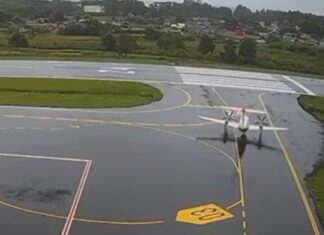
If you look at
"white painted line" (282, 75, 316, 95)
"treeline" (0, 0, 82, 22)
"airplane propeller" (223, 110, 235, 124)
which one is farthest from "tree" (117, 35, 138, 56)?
"treeline" (0, 0, 82, 22)

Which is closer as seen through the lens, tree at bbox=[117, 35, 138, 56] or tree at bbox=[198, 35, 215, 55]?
tree at bbox=[117, 35, 138, 56]

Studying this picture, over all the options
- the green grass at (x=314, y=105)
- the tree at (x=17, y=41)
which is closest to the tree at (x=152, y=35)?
the tree at (x=17, y=41)

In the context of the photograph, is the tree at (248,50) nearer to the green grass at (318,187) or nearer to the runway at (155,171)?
the runway at (155,171)

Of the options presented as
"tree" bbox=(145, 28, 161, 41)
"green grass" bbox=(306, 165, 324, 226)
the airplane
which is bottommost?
"tree" bbox=(145, 28, 161, 41)

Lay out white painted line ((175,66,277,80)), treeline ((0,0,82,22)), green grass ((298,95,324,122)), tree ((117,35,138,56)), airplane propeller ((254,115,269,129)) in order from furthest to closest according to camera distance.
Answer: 1. treeline ((0,0,82,22))
2. tree ((117,35,138,56))
3. white painted line ((175,66,277,80))
4. green grass ((298,95,324,122))
5. airplane propeller ((254,115,269,129))

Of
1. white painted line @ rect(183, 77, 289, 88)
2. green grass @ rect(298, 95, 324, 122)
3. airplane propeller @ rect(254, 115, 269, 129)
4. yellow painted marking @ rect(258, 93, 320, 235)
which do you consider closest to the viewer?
yellow painted marking @ rect(258, 93, 320, 235)

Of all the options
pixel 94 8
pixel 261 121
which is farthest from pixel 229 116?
pixel 94 8

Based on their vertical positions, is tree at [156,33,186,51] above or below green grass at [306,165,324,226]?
below

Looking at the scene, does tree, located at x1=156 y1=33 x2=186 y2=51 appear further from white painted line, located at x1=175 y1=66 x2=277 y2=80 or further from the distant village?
the distant village
